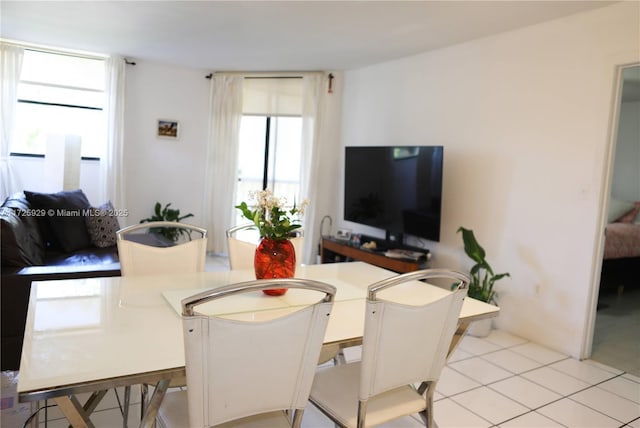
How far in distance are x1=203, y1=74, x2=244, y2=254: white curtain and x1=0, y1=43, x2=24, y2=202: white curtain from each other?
2.23m

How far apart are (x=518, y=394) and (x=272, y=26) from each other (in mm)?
3454

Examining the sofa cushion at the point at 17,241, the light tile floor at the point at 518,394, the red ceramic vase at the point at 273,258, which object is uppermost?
the red ceramic vase at the point at 273,258

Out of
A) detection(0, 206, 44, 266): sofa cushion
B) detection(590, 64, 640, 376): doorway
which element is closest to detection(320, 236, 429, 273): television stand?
detection(590, 64, 640, 376): doorway

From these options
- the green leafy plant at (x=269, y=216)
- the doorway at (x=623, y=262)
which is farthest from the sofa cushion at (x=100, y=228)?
the doorway at (x=623, y=262)

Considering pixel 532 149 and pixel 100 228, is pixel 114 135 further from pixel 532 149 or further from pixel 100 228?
pixel 532 149

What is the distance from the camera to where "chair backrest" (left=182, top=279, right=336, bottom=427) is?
1244 millimetres

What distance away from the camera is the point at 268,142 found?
6.38 metres

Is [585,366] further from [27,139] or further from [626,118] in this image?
[27,139]

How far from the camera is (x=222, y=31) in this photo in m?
4.33

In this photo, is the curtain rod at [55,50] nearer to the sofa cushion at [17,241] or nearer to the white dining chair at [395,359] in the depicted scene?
the sofa cushion at [17,241]

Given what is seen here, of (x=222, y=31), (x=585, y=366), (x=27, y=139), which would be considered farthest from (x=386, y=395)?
(x=27, y=139)

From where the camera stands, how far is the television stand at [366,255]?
430cm

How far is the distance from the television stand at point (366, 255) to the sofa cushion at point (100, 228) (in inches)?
90.7

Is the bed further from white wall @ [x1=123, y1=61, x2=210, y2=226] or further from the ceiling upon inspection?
white wall @ [x1=123, y1=61, x2=210, y2=226]
